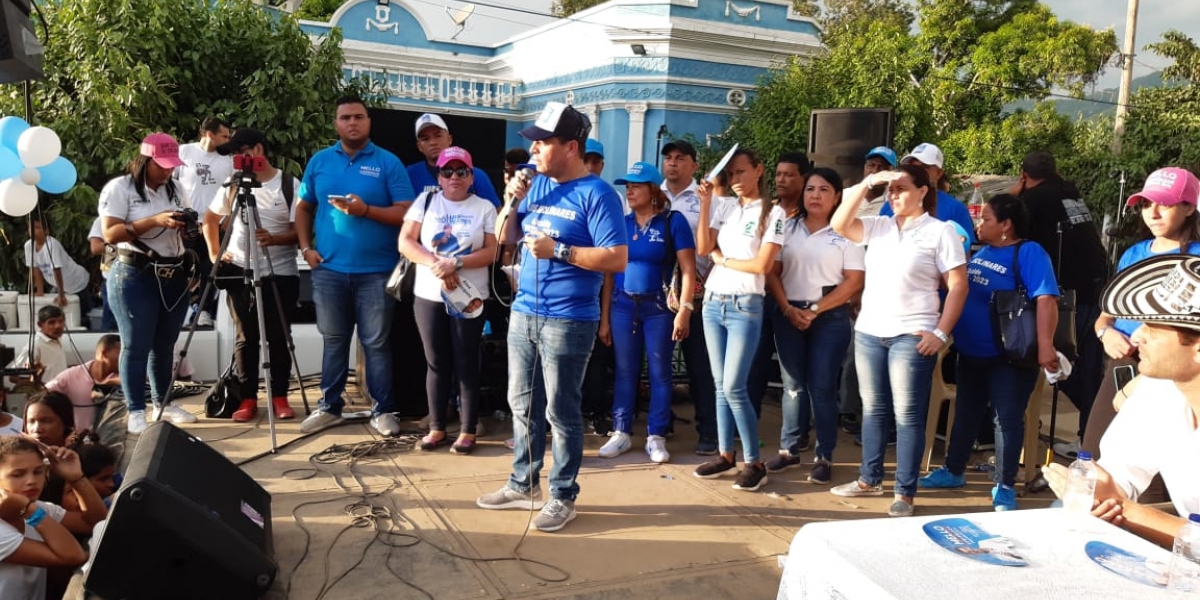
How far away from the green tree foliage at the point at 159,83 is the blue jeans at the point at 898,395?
25.7ft

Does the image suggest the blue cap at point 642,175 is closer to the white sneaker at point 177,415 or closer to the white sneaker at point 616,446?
the white sneaker at point 616,446

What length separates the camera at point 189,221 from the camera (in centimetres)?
469

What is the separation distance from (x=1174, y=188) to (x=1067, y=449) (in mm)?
2148

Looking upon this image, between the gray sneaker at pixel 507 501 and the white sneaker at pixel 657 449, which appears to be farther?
the white sneaker at pixel 657 449

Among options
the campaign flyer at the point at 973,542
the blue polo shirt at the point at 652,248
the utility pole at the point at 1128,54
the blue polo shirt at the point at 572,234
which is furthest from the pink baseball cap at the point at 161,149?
the utility pole at the point at 1128,54

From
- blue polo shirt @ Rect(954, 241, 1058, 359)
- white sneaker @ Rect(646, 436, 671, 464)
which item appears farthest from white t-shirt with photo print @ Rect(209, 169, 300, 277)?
blue polo shirt @ Rect(954, 241, 1058, 359)

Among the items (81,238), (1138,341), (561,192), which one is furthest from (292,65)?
(1138,341)

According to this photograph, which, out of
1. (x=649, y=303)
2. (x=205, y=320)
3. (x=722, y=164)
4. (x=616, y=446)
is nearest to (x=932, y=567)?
(x=722, y=164)

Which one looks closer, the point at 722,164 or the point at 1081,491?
the point at 1081,491

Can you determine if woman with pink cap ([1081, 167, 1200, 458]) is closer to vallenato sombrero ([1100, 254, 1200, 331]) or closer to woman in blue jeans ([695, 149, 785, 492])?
woman in blue jeans ([695, 149, 785, 492])

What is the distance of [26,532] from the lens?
288 centimetres

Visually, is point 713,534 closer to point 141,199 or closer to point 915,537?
point 915,537

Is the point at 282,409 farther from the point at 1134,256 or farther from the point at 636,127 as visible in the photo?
the point at 636,127

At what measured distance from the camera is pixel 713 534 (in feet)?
11.9
